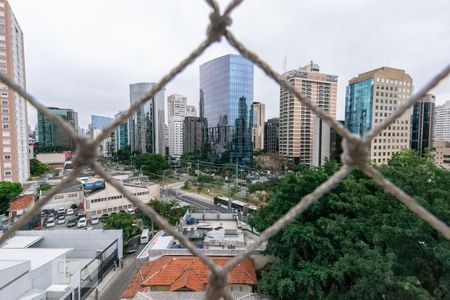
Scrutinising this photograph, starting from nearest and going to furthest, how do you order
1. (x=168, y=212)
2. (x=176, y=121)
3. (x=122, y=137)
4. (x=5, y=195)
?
(x=168, y=212), (x=5, y=195), (x=176, y=121), (x=122, y=137)

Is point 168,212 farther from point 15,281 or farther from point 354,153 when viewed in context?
point 354,153

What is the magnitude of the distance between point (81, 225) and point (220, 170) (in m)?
12.0

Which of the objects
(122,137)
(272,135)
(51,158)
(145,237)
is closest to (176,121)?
(122,137)

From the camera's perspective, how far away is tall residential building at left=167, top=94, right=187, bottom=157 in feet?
120

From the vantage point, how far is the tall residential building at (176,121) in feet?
120

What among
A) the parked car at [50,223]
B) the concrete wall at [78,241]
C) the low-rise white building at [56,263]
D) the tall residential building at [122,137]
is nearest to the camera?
the low-rise white building at [56,263]

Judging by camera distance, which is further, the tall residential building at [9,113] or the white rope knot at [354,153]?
the tall residential building at [9,113]

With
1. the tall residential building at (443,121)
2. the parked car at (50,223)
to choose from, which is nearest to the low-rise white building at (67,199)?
the parked car at (50,223)

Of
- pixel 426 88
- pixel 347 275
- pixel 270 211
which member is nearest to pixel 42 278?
pixel 270 211

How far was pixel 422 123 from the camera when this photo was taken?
1831 cm

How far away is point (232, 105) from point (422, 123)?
14667mm

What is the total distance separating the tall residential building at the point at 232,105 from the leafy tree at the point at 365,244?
1405cm

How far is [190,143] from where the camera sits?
27875mm

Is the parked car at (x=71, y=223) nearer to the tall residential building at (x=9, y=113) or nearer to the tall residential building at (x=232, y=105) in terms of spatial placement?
the tall residential building at (x=9, y=113)
